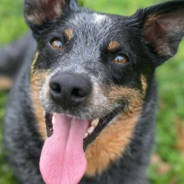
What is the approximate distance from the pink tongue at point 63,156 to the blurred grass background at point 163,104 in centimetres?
140

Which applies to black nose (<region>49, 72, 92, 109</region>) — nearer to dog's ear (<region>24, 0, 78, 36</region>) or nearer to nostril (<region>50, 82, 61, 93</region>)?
nostril (<region>50, 82, 61, 93</region>)

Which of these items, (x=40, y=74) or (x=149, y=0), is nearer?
(x=40, y=74)

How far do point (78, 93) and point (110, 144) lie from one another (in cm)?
115

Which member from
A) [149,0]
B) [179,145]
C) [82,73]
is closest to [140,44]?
[82,73]

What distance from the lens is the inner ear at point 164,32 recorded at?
14.7 ft

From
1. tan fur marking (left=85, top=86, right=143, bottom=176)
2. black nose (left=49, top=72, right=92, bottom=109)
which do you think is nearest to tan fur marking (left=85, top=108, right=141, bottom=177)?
tan fur marking (left=85, top=86, right=143, bottom=176)

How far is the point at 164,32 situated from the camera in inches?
181

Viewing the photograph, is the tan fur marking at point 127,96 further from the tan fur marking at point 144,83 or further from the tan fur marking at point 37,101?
A: the tan fur marking at point 37,101

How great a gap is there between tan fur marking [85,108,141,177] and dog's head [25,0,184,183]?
10 millimetres

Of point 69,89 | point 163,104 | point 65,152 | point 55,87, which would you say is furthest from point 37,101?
point 163,104

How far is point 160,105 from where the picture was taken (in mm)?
→ 6887

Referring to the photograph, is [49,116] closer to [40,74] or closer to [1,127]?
[40,74]

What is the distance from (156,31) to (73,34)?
→ 89 cm

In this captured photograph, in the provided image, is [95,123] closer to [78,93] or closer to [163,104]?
[78,93]
